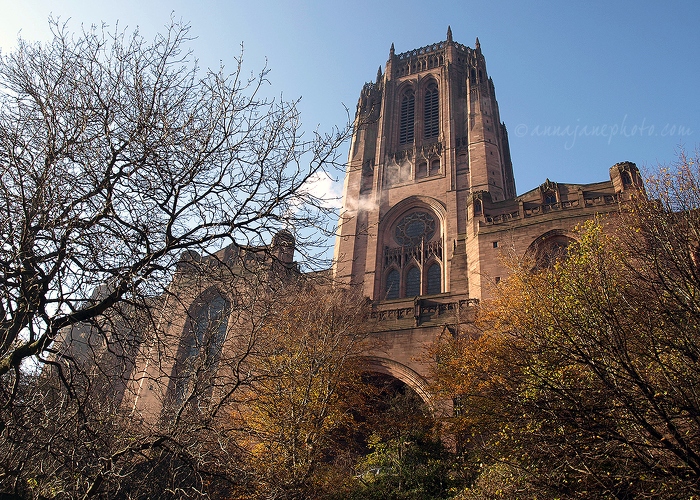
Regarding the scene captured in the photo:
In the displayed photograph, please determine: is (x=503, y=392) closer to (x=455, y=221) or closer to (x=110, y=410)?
(x=110, y=410)

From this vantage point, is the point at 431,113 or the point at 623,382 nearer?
the point at 623,382

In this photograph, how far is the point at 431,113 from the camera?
36406 mm

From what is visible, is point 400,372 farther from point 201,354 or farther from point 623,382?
point 623,382

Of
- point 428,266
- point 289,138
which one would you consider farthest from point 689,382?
point 428,266

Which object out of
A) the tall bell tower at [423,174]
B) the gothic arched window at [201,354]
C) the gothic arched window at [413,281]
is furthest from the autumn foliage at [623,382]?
the gothic arched window at [413,281]

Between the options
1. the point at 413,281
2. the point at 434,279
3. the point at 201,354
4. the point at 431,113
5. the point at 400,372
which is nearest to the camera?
the point at 201,354

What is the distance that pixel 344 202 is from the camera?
3266cm

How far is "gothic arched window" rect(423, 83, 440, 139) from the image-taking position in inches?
1383

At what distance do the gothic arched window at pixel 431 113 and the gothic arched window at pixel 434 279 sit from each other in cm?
1161

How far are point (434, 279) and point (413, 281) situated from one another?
47.6 inches

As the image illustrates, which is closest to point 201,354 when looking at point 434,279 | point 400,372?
point 400,372

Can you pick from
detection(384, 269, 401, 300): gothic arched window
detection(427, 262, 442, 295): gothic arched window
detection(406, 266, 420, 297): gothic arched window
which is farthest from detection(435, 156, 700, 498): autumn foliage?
detection(384, 269, 401, 300): gothic arched window

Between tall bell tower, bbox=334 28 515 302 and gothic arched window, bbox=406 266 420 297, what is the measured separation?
2.4 inches

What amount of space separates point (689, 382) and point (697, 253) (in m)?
2.50
